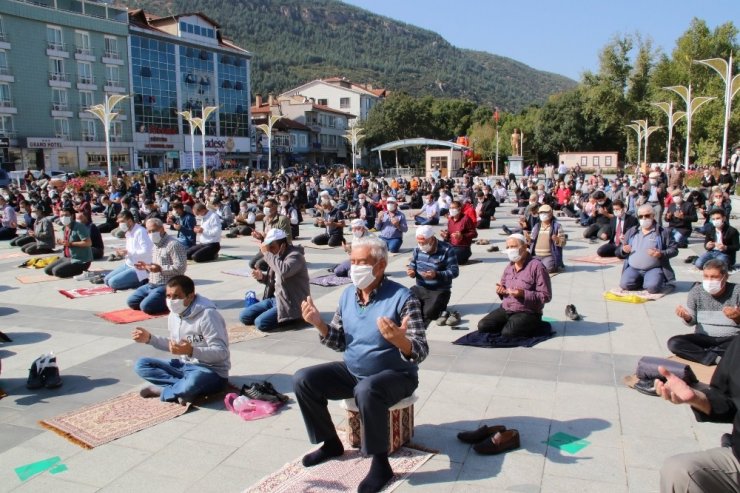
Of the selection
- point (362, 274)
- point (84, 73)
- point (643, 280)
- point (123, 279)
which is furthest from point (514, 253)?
point (84, 73)

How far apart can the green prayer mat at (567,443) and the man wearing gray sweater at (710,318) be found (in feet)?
6.87

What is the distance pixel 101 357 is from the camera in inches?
265

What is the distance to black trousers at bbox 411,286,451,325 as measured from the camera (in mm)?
8047

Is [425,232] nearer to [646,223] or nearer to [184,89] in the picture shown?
[646,223]

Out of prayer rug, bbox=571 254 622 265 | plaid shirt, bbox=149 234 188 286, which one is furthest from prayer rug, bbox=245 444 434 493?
prayer rug, bbox=571 254 622 265

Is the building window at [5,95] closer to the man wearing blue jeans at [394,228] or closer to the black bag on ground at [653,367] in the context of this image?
the man wearing blue jeans at [394,228]

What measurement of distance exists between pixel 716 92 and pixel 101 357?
173 ft

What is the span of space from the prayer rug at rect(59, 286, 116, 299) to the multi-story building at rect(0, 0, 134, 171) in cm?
4386

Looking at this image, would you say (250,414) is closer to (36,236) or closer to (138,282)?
(138,282)

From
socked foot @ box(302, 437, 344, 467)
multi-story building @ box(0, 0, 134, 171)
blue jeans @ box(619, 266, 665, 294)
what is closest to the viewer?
socked foot @ box(302, 437, 344, 467)

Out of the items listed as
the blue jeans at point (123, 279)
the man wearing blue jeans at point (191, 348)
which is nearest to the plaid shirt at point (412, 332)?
the man wearing blue jeans at point (191, 348)

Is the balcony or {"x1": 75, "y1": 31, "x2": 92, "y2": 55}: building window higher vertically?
{"x1": 75, "y1": 31, "x2": 92, "y2": 55}: building window

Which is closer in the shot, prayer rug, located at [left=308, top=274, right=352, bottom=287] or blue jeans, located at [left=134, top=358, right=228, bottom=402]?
blue jeans, located at [left=134, top=358, right=228, bottom=402]

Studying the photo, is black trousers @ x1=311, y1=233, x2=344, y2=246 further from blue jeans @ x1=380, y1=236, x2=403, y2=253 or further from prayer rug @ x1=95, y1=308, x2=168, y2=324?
prayer rug @ x1=95, y1=308, x2=168, y2=324
